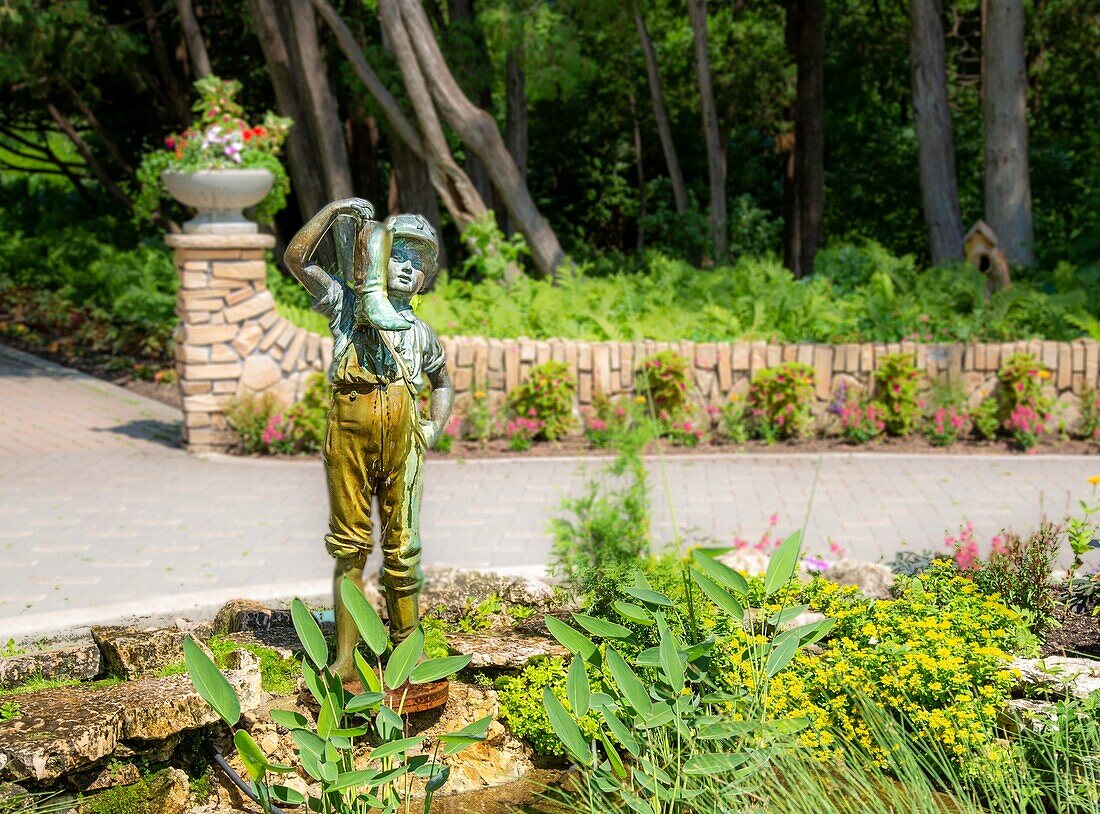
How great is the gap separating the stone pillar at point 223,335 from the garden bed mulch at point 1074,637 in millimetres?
6910

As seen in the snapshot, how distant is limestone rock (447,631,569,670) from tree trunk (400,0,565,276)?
10.00 m

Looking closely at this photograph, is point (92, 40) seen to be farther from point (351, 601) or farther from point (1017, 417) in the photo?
point (351, 601)

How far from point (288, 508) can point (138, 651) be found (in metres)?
3.98

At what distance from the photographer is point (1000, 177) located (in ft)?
49.9

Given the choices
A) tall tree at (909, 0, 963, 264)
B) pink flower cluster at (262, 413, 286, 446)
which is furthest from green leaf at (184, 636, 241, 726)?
tall tree at (909, 0, 963, 264)

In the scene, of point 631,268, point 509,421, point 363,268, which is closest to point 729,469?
point 509,421

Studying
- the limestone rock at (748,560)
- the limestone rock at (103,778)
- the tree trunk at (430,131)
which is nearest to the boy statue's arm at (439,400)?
the limestone rock at (103,778)

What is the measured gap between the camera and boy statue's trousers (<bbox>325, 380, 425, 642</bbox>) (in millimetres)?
4180

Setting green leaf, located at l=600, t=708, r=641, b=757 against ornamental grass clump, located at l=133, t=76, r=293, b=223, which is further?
ornamental grass clump, located at l=133, t=76, r=293, b=223

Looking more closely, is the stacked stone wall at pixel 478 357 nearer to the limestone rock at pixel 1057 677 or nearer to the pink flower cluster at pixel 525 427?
the pink flower cluster at pixel 525 427

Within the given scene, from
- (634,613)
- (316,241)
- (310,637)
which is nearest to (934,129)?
(316,241)

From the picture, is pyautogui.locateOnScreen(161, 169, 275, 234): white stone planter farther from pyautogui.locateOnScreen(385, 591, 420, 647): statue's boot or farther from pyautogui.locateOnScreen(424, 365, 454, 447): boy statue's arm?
pyautogui.locateOnScreen(385, 591, 420, 647): statue's boot

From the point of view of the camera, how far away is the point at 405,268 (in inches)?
165

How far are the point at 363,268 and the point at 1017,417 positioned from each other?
295 inches
